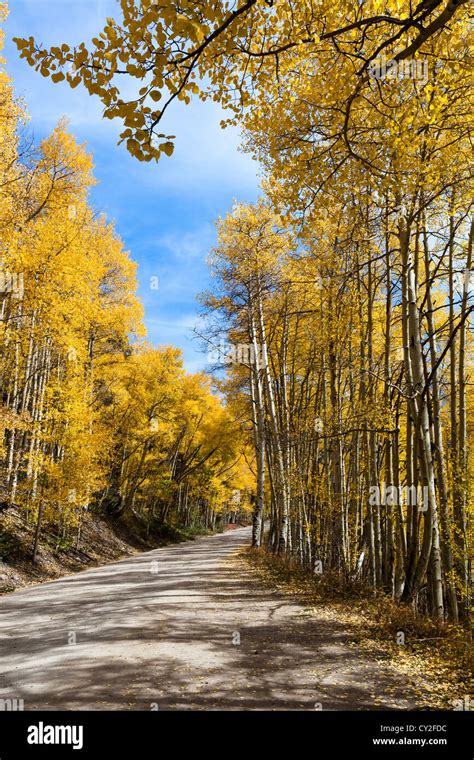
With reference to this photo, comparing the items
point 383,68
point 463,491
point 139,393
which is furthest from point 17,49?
point 139,393

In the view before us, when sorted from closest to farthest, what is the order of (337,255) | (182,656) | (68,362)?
(182,656) < (337,255) < (68,362)

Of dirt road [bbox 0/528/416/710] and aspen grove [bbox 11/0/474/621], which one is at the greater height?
aspen grove [bbox 11/0/474/621]

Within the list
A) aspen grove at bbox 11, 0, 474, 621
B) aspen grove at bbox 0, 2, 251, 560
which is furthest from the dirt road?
aspen grove at bbox 0, 2, 251, 560

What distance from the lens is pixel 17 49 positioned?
2.60 m

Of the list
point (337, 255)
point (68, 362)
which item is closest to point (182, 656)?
point (337, 255)

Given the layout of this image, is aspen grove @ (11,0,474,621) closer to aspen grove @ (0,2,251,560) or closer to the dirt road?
aspen grove @ (0,2,251,560)

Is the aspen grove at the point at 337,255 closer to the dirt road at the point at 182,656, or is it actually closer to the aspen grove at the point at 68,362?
the aspen grove at the point at 68,362

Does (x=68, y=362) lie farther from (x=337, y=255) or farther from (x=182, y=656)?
(x=182, y=656)

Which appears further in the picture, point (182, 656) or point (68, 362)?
point (68, 362)

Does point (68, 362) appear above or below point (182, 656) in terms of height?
above

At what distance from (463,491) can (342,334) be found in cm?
355

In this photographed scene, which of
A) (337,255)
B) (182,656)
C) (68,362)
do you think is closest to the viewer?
(182,656)

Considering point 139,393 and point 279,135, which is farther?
point 139,393
